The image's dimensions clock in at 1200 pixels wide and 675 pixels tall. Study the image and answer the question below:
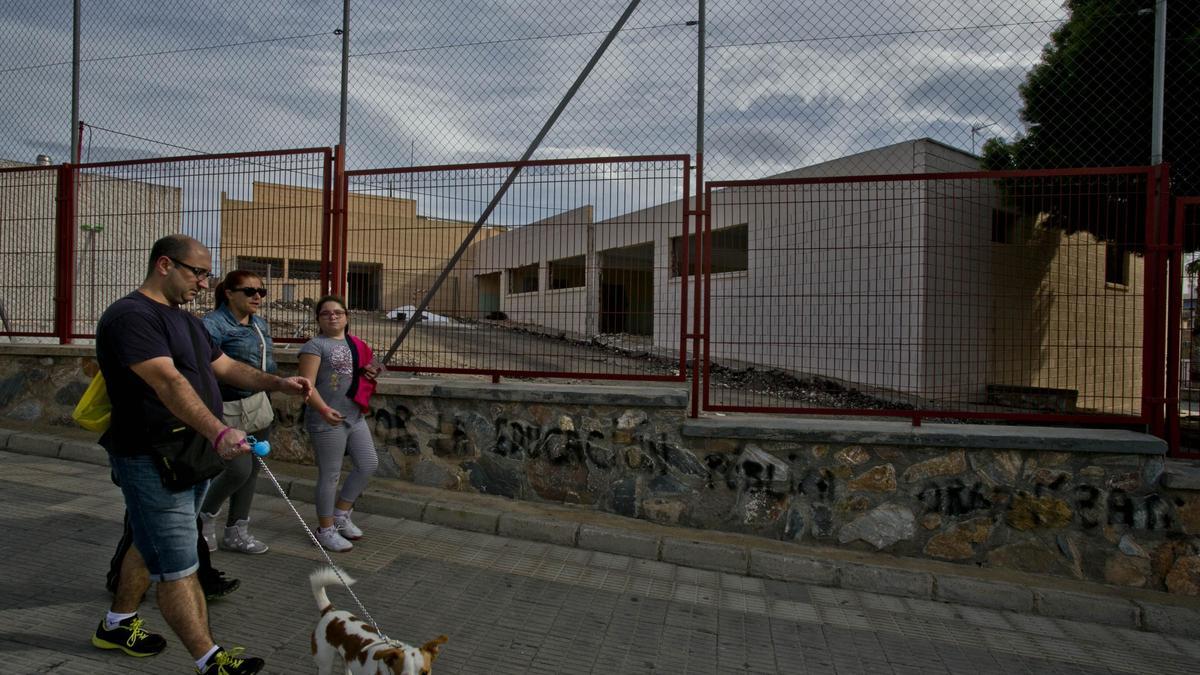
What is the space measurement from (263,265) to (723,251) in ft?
13.6

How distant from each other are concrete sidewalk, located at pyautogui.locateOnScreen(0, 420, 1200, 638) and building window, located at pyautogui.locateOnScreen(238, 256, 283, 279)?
1.93 meters

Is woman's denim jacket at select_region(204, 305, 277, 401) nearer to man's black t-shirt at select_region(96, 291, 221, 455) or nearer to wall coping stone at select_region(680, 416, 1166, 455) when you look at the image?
man's black t-shirt at select_region(96, 291, 221, 455)

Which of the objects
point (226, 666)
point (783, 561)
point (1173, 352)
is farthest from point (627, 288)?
point (1173, 352)

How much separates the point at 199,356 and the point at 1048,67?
32.9ft

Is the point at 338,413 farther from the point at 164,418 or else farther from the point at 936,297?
the point at 936,297

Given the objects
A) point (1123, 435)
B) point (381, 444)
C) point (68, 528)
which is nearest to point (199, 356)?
point (68, 528)

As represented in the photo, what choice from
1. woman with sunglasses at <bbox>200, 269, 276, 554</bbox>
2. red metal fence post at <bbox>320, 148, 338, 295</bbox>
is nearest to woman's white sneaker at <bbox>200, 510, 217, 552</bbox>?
woman with sunglasses at <bbox>200, 269, 276, 554</bbox>

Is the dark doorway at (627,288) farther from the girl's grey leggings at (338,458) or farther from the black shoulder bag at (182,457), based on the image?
the black shoulder bag at (182,457)

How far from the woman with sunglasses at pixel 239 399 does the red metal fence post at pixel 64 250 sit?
4.18 metres

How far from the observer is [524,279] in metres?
5.82

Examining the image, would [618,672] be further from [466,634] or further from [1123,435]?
[1123,435]

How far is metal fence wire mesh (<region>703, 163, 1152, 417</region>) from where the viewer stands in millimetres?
5258

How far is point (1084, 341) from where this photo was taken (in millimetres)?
5359

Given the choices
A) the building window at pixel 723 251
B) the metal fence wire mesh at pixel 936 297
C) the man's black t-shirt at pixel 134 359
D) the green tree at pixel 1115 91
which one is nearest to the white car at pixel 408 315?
the building window at pixel 723 251
